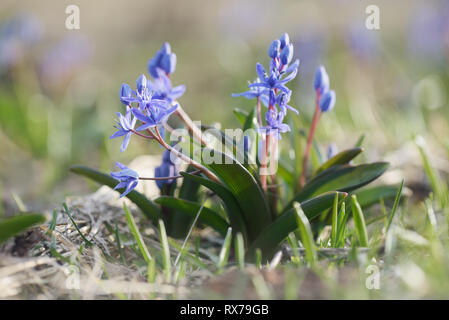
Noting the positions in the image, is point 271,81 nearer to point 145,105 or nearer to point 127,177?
point 145,105

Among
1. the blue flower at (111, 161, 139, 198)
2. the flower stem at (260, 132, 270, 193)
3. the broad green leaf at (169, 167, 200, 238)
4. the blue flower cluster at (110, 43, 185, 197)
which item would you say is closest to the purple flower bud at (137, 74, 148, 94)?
the blue flower cluster at (110, 43, 185, 197)

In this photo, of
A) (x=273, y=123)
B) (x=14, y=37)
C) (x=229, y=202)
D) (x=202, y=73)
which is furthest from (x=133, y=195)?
(x=202, y=73)

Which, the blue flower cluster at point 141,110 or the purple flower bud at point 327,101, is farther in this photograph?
the purple flower bud at point 327,101

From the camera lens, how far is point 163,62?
1.91 m

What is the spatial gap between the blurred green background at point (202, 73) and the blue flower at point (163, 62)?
1455mm

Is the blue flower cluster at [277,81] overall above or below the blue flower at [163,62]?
below

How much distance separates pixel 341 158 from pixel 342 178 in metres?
0.11

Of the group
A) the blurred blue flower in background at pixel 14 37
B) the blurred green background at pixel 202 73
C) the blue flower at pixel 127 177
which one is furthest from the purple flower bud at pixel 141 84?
the blurred blue flower in background at pixel 14 37

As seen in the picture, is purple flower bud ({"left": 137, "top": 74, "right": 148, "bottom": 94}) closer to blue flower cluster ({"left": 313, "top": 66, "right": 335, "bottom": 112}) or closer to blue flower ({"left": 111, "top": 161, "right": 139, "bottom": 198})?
blue flower ({"left": 111, "top": 161, "right": 139, "bottom": 198})

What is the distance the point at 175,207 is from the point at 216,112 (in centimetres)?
286

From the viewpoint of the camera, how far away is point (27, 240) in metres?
2.03

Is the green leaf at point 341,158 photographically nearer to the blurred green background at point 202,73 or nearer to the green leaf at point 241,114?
the green leaf at point 241,114

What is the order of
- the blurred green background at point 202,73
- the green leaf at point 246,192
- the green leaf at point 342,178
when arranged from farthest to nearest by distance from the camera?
the blurred green background at point 202,73, the green leaf at point 342,178, the green leaf at point 246,192

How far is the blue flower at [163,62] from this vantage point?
1899 millimetres
